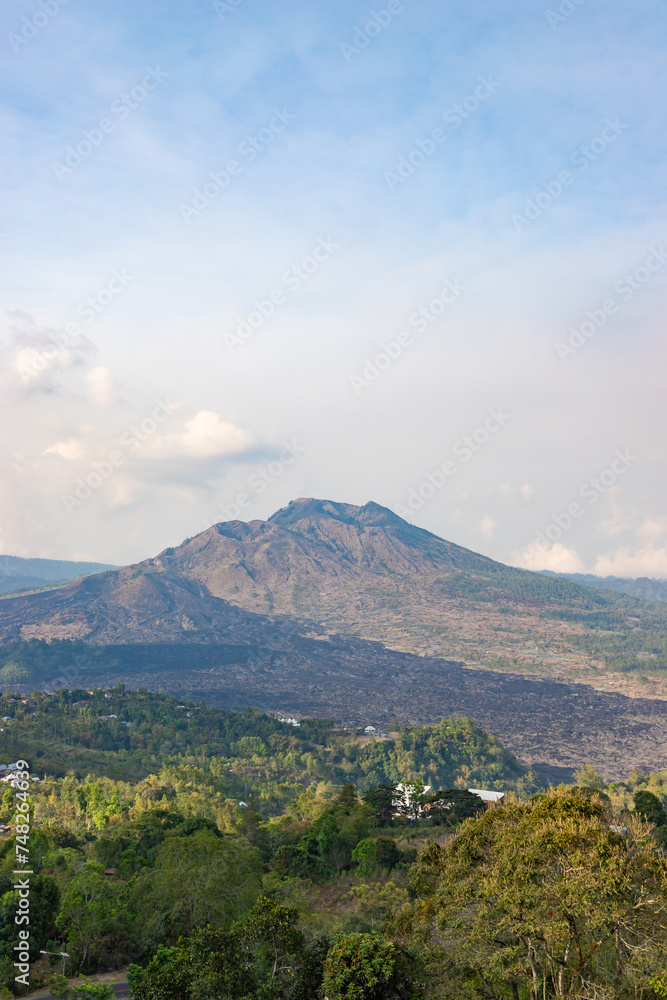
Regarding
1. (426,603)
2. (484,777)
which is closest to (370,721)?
(484,777)

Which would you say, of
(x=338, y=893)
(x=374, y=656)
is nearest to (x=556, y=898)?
(x=338, y=893)

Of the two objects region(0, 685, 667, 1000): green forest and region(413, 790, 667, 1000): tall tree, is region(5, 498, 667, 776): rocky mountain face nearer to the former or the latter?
region(0, 685, 667, 1000): green forest

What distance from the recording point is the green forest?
9797 millimetres

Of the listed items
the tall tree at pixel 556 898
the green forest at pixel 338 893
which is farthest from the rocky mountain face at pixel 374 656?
the tall tree at pixel 556 898

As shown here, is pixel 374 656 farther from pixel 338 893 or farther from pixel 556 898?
pixel 556 898

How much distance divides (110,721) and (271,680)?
57.7 metres

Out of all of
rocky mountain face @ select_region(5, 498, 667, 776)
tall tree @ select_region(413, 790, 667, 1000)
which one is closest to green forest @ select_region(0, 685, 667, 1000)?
tall tree @ select_region(413, 790, 667, 1000)

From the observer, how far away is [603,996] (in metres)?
9.13

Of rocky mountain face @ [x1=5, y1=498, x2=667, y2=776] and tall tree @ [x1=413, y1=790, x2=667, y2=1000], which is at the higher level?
tall tree @ [x1=413, y1=790, x2=667, y2=1000]

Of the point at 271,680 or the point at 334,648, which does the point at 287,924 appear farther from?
the point at 334,648

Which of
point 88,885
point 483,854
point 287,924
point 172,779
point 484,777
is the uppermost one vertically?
point 483,854

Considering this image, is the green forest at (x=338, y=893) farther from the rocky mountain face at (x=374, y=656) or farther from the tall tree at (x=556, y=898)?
the rocky mountain face at (x=374, y=656)

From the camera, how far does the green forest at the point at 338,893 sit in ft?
32.1

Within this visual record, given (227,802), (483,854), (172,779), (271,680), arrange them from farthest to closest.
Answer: (271,680) < (172,779) < (227,802) < (483,854)
